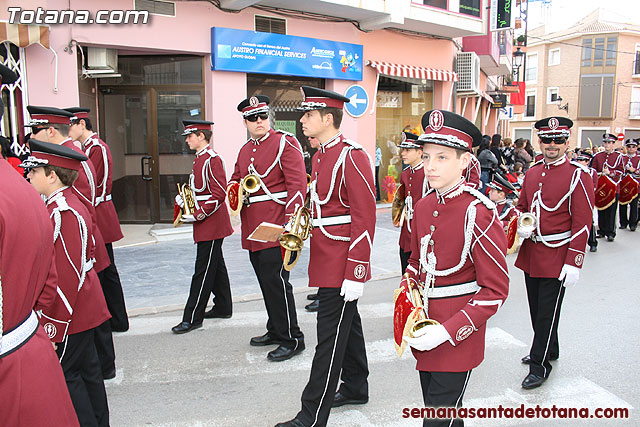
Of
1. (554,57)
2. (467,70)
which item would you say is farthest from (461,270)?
(554,57)

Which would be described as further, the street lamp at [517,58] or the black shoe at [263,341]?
the street lamp at [517,58]

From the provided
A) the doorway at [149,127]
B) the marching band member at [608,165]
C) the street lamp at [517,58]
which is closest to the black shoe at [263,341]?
the doorway at [149,127]

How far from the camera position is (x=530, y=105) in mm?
49625

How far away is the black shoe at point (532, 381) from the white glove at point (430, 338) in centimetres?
220

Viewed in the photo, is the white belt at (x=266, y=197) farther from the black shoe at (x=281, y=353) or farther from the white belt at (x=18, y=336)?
the white belt at (x=18, y=336)

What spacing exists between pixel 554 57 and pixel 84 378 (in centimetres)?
5134

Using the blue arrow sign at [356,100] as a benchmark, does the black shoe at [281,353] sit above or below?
below

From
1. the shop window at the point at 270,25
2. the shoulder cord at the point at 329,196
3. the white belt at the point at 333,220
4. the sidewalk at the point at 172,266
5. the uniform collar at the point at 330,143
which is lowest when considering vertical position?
the sidewalk at the point at 172,266

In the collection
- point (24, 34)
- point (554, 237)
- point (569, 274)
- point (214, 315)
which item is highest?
point (24, 34)

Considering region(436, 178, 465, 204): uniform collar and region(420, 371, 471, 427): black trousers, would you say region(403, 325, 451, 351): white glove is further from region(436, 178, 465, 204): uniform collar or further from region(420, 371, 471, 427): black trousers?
region(436, 178, 465, 204): uniform collar

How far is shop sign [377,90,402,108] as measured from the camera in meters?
14.6

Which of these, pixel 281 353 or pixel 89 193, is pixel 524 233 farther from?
pixel 89 193

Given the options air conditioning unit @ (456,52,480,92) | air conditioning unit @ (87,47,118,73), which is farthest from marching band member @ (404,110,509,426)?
air conditioning unit @ (456,52,480,92)

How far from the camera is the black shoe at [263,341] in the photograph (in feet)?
17.6
